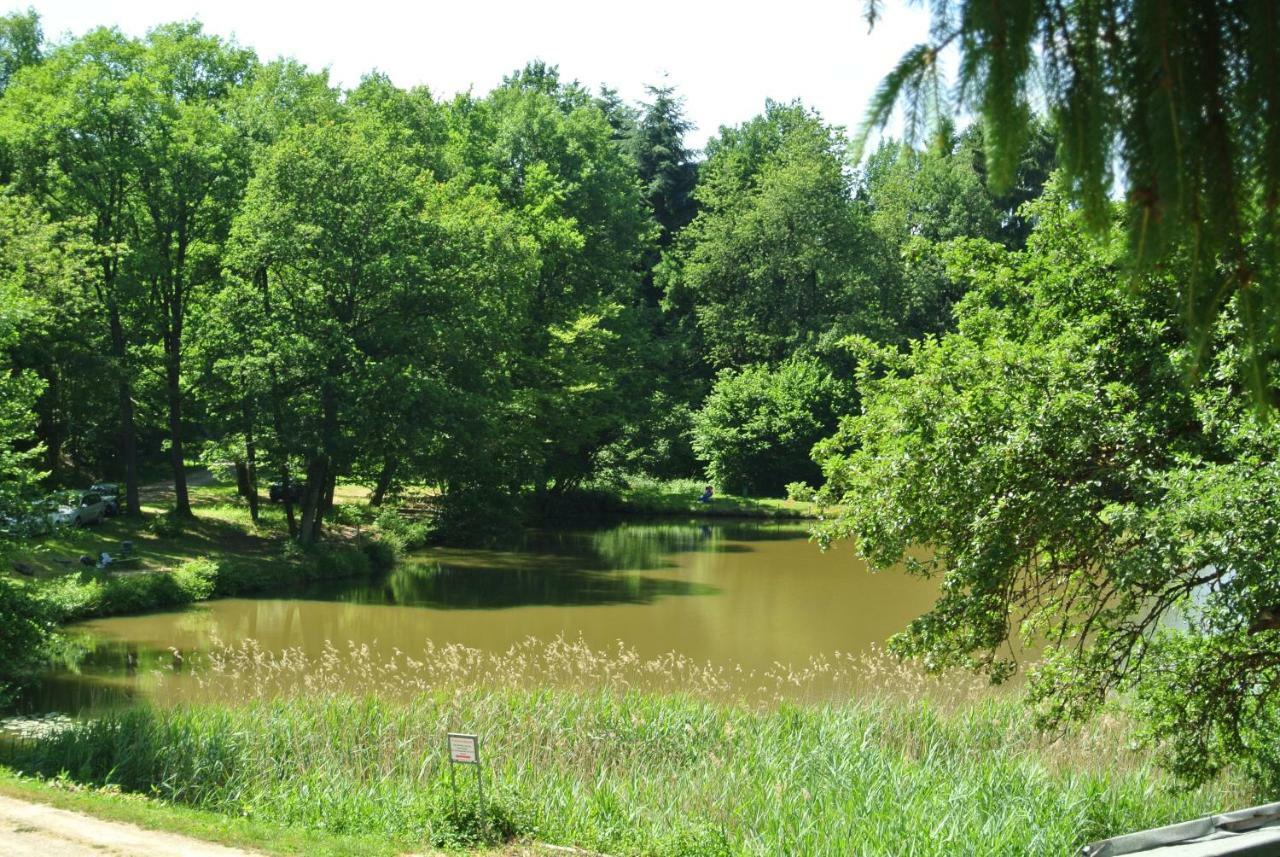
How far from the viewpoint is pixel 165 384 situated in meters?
33.5

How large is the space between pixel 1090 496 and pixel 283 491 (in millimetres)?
27866

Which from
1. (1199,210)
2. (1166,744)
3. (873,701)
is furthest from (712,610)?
(1199,210)

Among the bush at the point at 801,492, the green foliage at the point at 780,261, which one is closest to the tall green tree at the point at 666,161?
the green foliage at the point at 780,261

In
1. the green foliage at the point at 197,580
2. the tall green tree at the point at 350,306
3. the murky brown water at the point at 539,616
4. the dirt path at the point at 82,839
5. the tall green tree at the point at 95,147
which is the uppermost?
the tall green tree at the point at 95,147

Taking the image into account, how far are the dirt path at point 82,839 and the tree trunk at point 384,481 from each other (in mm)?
23430

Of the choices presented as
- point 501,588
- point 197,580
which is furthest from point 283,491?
point 501,588

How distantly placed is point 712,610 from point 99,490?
19876 millimetres

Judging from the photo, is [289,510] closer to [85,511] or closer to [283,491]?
[283,491]

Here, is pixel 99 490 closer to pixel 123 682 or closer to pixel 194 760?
pixel 123 682

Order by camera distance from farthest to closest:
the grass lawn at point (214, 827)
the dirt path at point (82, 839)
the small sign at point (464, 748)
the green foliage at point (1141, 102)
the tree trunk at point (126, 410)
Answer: the tree trunk at point (126, 410)
the small sign at point (464, 748)
the grass lawn at point (214, 827)
the dirt path at point (82, 839)
the green foliage at point (1141, 102)

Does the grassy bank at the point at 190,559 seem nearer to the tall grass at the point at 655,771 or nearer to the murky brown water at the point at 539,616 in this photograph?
the murky brown water at the point at 539,616

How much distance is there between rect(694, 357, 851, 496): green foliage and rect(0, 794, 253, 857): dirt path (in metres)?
41.7

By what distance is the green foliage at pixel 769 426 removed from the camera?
49.6 m

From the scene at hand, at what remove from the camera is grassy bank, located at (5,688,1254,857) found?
8.86 meters
